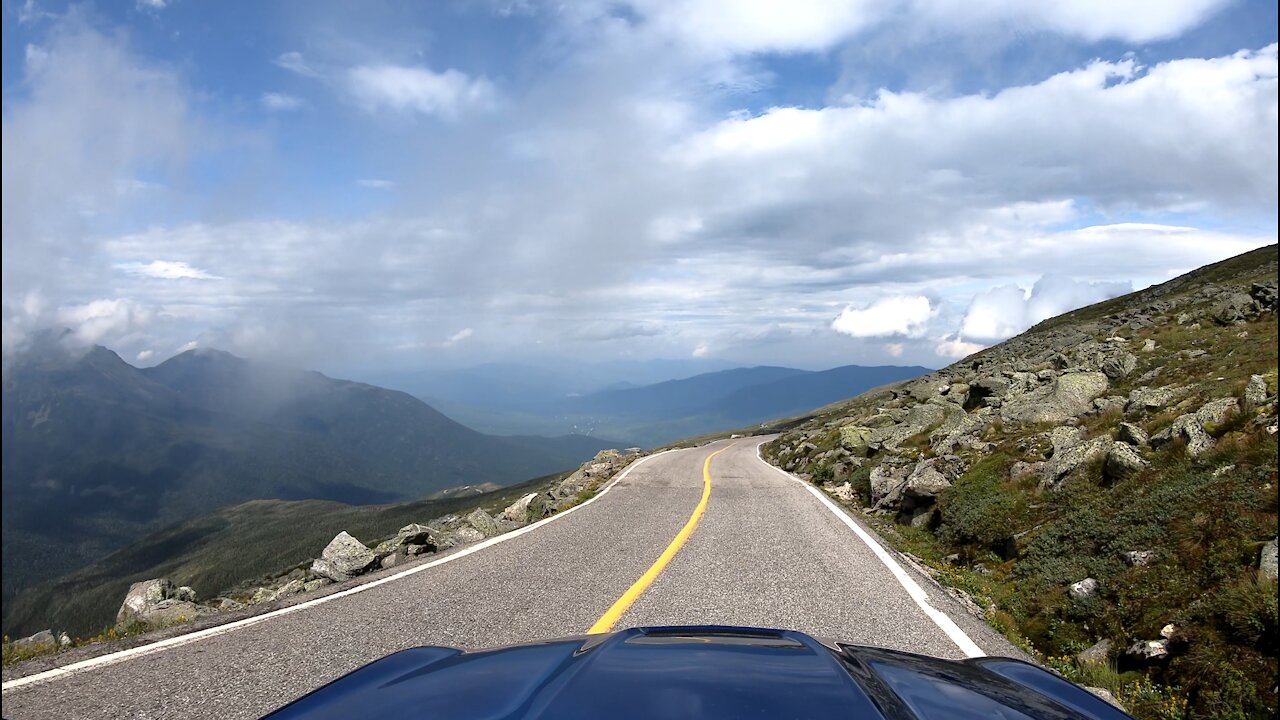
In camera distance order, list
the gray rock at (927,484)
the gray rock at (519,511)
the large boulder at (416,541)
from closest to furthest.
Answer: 1. the large boulder at (416,541)
2. the gray rock at (927,484)
3. the gray rock at (519,511)

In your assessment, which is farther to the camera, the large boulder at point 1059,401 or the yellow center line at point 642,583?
the large boulder at point 1059,401

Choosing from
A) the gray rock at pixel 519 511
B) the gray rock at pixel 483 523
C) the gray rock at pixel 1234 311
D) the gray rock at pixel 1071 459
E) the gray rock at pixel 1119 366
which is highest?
the gray rock at pixel 1234 311

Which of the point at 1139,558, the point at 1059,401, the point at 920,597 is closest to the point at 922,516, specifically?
the point at 1139,558

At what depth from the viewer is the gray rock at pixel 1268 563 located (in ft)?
19.6

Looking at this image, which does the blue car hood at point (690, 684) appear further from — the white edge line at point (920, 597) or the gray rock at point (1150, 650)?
the gray rock at point (1150, 650)

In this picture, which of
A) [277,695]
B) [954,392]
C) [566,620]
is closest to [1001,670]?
[566,620]

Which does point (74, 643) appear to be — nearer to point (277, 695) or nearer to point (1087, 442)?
point (277, 695)

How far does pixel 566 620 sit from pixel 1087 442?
1106cm

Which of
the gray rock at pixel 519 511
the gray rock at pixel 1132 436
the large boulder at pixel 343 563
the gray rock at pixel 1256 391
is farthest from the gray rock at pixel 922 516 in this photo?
the large boulder at pixel 343 563

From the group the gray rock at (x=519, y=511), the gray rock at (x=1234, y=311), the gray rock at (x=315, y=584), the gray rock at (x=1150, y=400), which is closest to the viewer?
the gray rock at (x=315, y=584)

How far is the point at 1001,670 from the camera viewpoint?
3.25 metres

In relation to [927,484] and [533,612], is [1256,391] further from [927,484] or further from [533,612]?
[533,612]

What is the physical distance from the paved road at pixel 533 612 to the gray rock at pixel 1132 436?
538cm

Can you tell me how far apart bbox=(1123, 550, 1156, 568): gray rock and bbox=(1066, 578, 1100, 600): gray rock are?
1.56 feet
